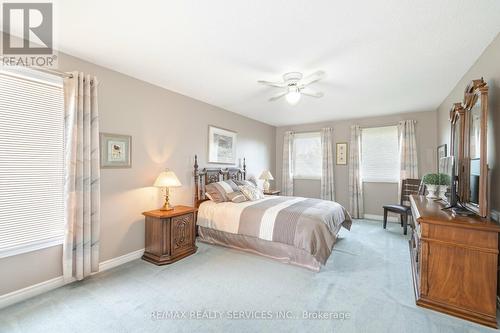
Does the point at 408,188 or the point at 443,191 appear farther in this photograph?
the point at 408,188

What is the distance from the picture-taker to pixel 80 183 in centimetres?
244

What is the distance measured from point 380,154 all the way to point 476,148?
3.28 m

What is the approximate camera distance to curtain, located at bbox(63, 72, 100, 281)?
2385mm

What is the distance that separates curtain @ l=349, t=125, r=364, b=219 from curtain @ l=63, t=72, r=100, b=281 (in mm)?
5118

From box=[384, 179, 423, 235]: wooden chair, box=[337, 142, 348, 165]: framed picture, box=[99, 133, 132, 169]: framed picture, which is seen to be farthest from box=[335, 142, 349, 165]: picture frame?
box=[99, 133, 132, 169]: framed picture

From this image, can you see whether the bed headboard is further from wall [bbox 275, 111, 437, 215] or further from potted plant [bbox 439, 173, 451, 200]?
potted plant [bbox 439, 173, 451, 200]

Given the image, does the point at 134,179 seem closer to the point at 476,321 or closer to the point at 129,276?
the point at 129,276

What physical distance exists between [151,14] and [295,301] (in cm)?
282

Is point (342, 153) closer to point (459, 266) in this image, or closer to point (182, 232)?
point (459, 266)

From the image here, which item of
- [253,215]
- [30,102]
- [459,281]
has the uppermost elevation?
[30,102]

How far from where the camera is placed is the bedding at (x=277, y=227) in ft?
9.14

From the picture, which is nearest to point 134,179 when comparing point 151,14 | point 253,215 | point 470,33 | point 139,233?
point 139,233

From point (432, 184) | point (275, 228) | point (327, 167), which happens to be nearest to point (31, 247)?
point (275, 228)

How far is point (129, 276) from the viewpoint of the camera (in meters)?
2.58
